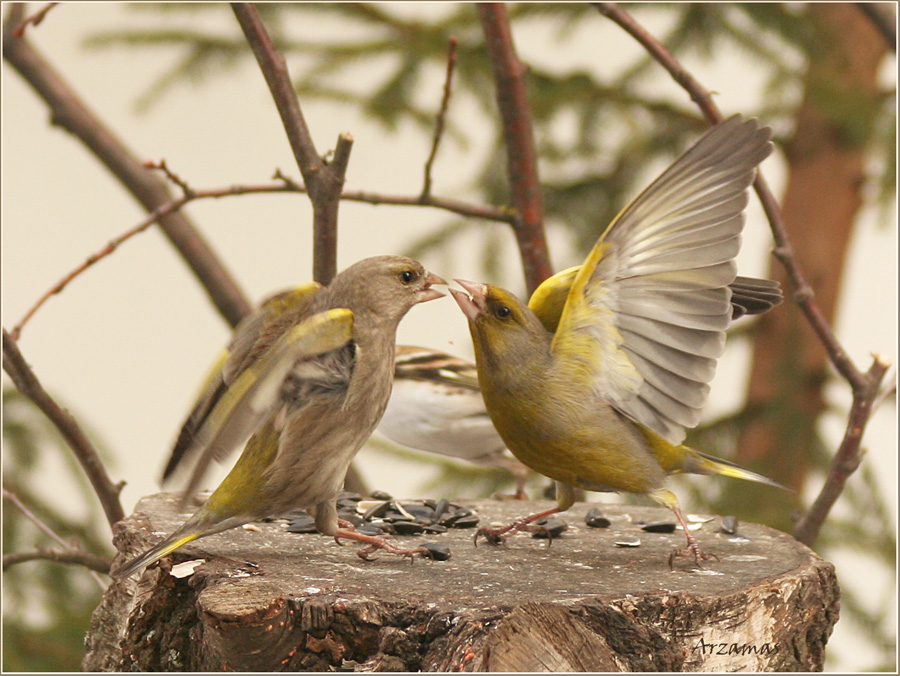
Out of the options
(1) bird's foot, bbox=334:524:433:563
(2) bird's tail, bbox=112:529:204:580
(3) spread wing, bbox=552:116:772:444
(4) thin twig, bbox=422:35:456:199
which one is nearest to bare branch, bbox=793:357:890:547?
(3) spread wing, bbox=552:116:772:444

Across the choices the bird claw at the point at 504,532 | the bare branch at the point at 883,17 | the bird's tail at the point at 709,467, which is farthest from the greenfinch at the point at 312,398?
the bare branch at the point at 883,17

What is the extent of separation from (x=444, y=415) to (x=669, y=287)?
1460 millimetres

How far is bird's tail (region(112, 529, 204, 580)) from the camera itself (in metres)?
2.12

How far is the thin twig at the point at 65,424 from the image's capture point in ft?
8.32

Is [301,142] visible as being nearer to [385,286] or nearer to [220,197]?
[220,197]

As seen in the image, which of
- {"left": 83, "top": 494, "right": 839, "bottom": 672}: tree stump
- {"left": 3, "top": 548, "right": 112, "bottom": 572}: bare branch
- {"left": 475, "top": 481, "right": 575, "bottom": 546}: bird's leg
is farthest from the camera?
{"left": 3, "top": 548, "right": 112, "bottom": 572}: bare branch

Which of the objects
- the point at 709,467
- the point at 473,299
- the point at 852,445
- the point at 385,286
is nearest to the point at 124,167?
the point at 385,286

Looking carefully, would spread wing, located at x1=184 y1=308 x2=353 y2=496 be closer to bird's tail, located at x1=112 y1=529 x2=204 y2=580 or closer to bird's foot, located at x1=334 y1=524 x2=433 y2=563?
bird's tail, located at x1=112 y1=529 x2=204 y2=580

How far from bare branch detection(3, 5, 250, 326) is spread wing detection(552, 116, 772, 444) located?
4.78ft

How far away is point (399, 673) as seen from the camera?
186 cm

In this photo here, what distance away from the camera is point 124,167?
3457mm

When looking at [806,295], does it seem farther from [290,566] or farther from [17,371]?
[17,371]

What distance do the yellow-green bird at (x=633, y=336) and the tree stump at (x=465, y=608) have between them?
0.68 feet

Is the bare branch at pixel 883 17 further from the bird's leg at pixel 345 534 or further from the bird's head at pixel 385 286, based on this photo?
the bird's leg at pixel 345 534
